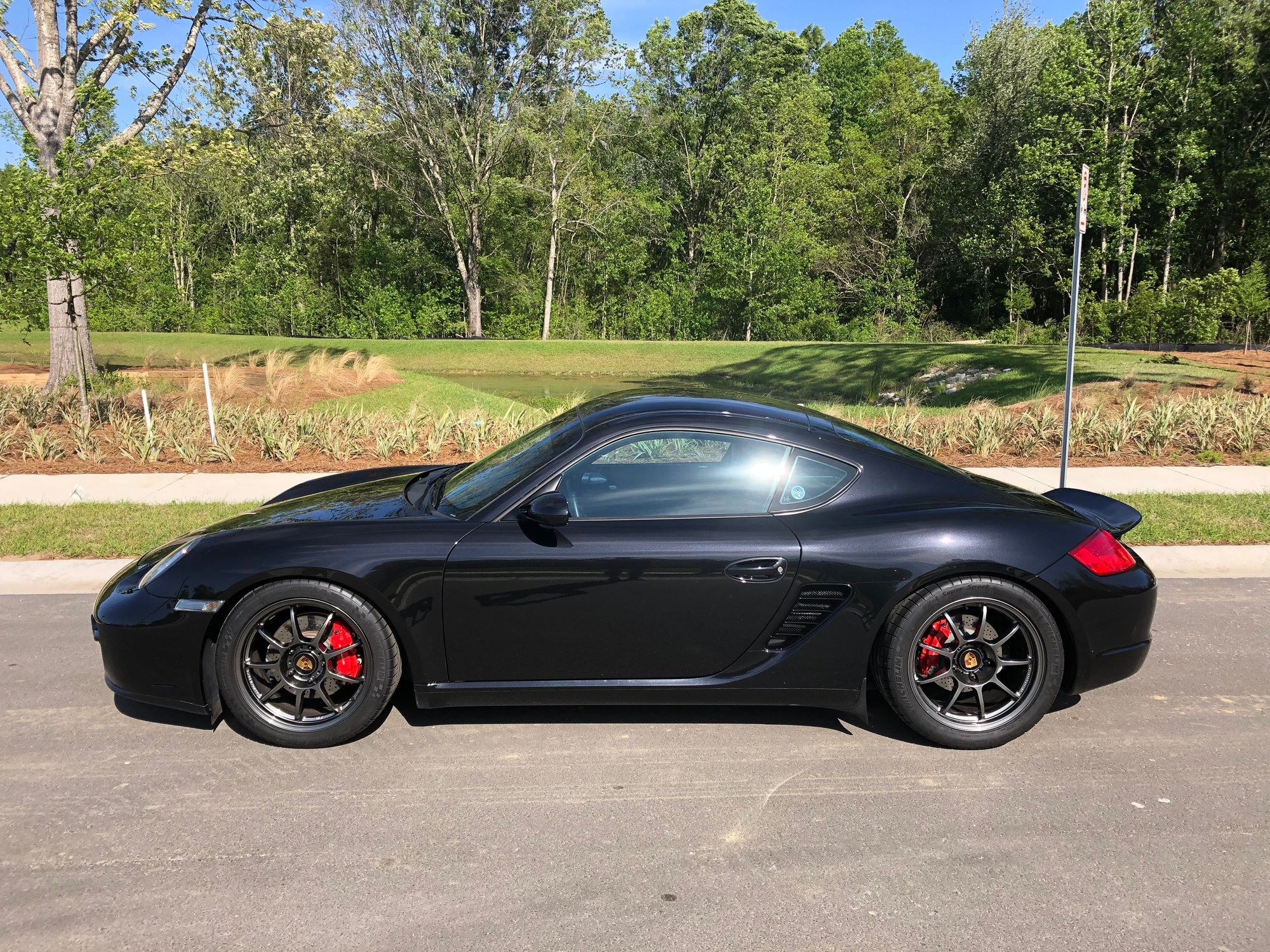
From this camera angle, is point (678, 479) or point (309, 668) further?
point (678, 479)

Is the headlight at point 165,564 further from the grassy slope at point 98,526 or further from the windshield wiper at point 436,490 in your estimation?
the grassy slope at point 98,526

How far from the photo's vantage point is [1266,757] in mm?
3895

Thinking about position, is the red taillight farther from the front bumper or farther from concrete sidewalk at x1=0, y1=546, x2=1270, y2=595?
the front bumper

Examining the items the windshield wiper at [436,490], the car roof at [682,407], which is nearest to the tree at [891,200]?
the car roof at [682,407]

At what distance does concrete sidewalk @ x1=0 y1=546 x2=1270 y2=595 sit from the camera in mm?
6488

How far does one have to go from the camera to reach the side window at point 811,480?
13.1 ft

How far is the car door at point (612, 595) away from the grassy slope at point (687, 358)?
14456 mm

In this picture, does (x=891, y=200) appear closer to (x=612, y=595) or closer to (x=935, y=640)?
(x=935, y=640)

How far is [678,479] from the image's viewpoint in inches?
161

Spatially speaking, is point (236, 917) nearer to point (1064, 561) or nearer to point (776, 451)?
point (776, 451)

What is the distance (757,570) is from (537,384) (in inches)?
820

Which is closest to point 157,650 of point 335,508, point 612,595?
point 335,508

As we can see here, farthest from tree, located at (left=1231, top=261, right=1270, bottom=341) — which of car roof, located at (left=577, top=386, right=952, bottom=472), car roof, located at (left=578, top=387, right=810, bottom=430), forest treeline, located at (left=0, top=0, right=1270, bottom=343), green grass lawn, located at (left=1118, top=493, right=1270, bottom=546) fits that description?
car roof, located at (left=578, top=387, right=810, bottom=430)

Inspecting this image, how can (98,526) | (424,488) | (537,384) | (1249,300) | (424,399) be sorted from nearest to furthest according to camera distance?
(424,488) → (98,526) → (424,399) → (1249,300) → (537,384)
